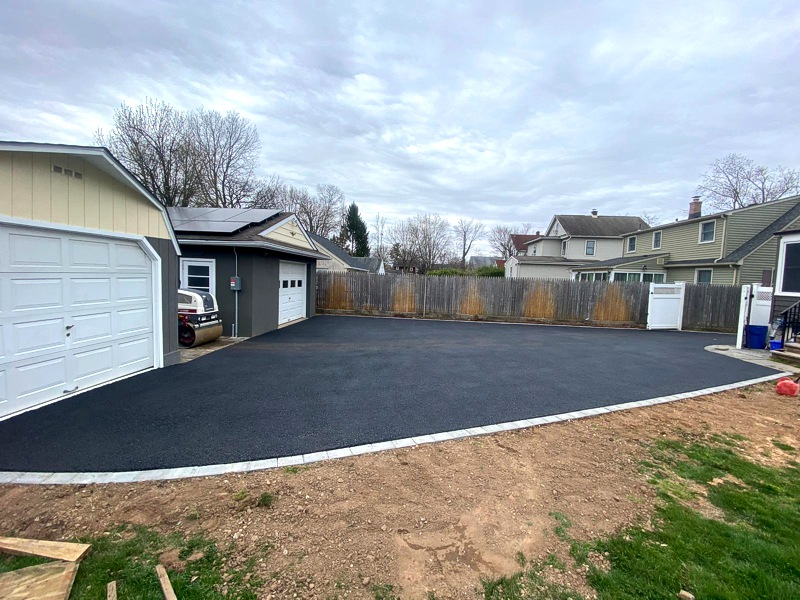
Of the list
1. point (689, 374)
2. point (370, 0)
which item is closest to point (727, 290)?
point (689, 374)

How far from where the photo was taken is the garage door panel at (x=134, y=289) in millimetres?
5871

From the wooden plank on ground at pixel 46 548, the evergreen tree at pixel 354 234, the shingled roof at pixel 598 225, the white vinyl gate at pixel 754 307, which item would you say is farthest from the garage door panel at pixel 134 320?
the evergreen tree at pixel 354 234

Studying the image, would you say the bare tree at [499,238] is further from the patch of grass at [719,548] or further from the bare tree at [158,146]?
the patch of grass at [719,548]

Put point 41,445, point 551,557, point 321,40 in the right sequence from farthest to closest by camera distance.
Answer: point 321,40 < point 41,445 < point 551,557

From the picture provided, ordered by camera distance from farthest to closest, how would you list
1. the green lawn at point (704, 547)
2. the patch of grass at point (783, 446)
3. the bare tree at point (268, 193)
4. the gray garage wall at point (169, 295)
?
the bare tree at point (268, 193) → the gray garage wall at point (169, 295) → the patch of grass at point (783, 446) → the green lawn at point (704, 547)

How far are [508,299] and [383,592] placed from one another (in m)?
15.4

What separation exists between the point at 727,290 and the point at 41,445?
20.7 m

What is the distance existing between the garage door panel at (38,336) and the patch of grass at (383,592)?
16.8ft

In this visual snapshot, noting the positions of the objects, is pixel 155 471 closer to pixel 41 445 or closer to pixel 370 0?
pixel 41 445

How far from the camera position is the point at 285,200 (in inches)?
1516

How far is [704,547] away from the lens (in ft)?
8.00

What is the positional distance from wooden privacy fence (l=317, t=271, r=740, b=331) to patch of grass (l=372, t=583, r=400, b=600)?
14.8 metres

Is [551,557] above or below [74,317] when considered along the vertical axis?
below

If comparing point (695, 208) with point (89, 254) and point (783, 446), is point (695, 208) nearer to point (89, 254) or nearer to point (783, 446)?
point (783, 446)
